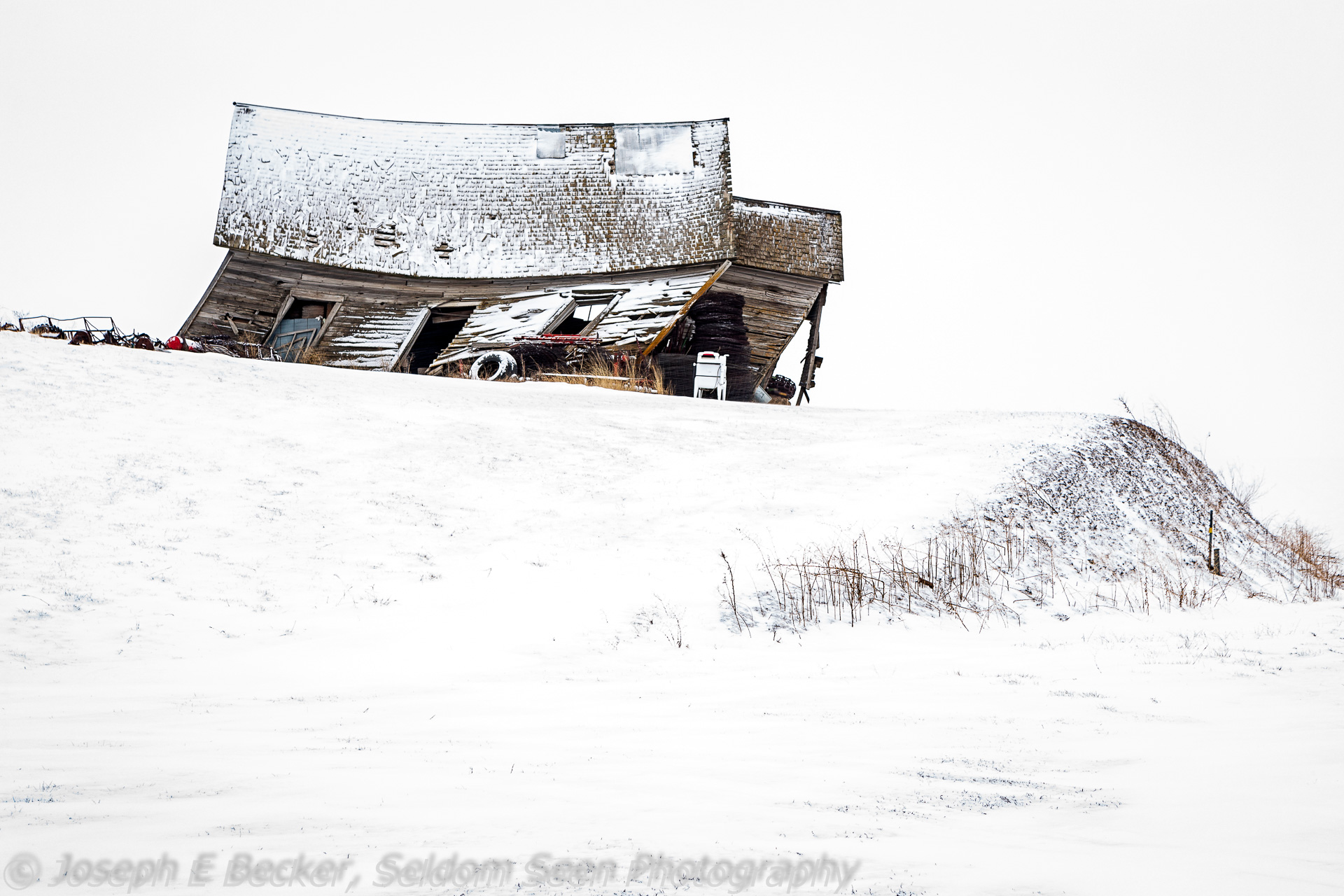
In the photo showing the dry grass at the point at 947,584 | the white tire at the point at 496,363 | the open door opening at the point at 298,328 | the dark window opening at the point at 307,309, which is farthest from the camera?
the dark window opening at the point at 307,309

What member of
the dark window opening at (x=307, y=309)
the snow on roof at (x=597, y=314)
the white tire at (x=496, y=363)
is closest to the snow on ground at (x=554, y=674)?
the white tire at (x=496, y=363)

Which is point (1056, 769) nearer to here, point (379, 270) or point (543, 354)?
point (543, 354)

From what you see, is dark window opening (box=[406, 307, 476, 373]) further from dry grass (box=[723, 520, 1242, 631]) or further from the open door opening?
dry grass (box=[723, 520, 1242, 631])

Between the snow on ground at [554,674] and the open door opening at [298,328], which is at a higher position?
the open door opening at [298,328]

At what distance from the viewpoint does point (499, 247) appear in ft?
67.5

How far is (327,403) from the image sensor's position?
10578 millimetres

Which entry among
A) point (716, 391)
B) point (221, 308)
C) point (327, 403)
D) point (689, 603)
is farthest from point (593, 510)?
point (221, 308)

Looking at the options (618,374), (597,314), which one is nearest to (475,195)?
(597,314)

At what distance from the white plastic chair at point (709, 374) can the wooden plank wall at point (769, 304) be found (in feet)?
10.8

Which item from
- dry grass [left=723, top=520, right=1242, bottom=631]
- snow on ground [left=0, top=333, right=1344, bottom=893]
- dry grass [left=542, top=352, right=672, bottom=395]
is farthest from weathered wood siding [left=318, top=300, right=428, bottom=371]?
dry grass [left=723, top=520, right=1242, bottom=631]

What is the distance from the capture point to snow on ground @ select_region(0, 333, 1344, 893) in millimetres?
2781

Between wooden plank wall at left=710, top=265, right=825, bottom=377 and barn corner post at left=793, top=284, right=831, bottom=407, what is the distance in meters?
0.38

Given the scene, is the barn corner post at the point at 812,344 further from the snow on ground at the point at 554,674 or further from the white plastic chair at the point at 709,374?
the snow on ground at the point at 554,674

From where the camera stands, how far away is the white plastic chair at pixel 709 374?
691 inches
